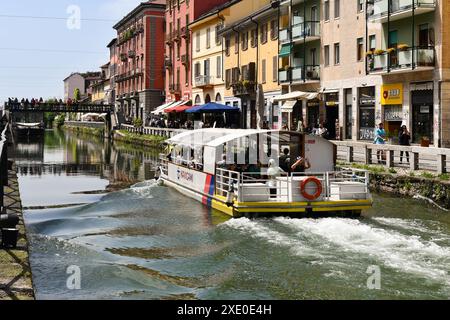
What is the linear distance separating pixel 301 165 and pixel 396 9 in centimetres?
1720

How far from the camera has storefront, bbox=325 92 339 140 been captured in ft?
141

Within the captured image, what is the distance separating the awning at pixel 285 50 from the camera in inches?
1852

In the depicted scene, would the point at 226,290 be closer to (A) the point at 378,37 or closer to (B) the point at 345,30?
(A) the point at 378,37

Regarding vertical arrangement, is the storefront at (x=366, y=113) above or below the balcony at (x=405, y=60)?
below

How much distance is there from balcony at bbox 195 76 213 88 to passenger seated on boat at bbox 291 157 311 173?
144 feet

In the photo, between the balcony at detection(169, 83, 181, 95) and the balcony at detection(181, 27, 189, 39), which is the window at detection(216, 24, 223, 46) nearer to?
the balcony at detection(181, 27, 189, 39)

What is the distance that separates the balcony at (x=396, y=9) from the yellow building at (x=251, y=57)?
42.4ft

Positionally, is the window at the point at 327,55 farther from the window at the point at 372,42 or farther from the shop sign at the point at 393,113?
the shop sign at the point at 393,113

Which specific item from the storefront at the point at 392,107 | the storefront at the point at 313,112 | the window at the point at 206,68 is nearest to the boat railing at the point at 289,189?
the storefront at the point at 392,107

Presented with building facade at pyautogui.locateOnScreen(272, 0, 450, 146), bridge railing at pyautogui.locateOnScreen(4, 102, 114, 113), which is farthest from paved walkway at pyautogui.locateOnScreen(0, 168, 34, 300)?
bridge railing at pyautogui.locateOnScreen(4, 102, 114, 113)

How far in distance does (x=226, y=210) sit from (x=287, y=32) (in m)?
30.0
